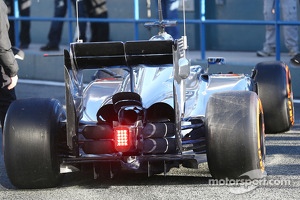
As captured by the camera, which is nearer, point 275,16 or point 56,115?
point 56,115

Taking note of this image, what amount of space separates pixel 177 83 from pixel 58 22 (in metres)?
8.79

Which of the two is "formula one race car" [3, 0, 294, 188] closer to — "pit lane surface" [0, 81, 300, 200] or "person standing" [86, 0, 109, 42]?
"pit lane surface" [0, 81, 300, 200]

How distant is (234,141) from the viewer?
7.29 meters

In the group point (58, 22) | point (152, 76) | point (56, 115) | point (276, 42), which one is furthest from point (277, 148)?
point (58, 22)

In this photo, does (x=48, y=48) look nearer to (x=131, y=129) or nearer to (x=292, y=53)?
(x=292, y=53)

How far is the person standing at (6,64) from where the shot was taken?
8359 mm

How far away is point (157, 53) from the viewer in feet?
24.6

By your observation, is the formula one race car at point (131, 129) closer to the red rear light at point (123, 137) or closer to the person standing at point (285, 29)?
the red rear light at point (123, 137)

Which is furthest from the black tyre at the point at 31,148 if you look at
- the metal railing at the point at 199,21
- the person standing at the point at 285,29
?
the person standing at the point at 285,29

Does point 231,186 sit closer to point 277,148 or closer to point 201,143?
point 201,143

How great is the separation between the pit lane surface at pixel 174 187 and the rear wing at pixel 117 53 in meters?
0.90

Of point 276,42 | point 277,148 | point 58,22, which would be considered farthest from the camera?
point 58,22

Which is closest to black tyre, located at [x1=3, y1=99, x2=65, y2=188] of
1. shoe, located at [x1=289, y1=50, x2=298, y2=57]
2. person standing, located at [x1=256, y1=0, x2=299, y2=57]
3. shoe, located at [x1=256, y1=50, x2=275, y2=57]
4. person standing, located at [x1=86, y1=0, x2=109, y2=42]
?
person standing, located at [x1=256, y1=0, x2=299, y2=57]

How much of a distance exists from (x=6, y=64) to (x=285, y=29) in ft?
A: 19.4
